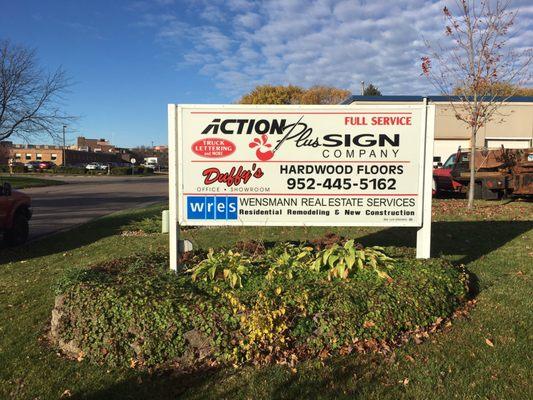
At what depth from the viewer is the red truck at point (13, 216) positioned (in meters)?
9.44

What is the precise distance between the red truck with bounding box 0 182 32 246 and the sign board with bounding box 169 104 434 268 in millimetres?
5805

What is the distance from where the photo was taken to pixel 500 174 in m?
14.9

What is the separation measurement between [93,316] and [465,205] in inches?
463

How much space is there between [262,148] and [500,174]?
1212 cm

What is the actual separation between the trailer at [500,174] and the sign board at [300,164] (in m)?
10.6

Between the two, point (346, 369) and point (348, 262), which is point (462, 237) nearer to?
point (348, 262)

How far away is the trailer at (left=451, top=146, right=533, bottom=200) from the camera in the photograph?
1422 centimetres

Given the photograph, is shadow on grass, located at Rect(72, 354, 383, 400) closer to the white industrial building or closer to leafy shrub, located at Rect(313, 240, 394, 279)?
leafy shrub, located at Rect(313, 240, 394, 279)

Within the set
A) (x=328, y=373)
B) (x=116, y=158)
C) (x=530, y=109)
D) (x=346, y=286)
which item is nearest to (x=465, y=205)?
(x=346, y=286)

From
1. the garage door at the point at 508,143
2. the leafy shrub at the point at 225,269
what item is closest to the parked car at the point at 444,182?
the leafy shrub at the point at 225,269

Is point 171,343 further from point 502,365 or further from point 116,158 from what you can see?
point 116,158

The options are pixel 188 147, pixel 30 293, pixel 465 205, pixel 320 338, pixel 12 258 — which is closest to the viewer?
pixel 320 338

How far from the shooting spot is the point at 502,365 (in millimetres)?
3615

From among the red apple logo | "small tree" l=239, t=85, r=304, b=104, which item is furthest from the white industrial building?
"small tree" l=239, t=85, r=304, b=104
